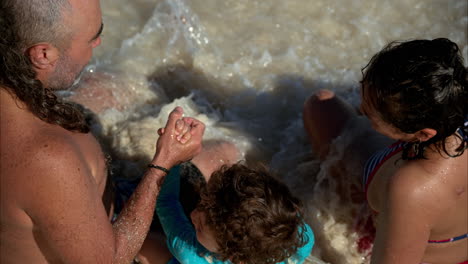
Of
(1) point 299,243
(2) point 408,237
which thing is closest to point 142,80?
(1) point 299,243

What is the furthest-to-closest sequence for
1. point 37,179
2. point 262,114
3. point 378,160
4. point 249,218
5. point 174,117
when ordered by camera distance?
point 262,114 < point 378,160 < point 174,117 < point 249,218 < point 37,179

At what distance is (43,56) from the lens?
2227 mm

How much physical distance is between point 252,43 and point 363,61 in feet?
3.30

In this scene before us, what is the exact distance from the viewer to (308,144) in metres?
4.12

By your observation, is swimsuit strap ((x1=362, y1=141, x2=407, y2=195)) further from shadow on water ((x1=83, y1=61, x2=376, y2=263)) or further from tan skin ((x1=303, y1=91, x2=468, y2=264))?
shadow on water ((x1=83, y1=61, x2=376, y2=263))

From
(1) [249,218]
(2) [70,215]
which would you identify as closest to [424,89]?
(1) [249,218]

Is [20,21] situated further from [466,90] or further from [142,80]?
[142,80]

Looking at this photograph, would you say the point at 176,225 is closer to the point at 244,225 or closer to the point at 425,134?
the point at 244,225

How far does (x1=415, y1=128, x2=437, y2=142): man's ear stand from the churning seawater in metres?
1.01

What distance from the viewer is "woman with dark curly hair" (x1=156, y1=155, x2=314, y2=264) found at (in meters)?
2.37

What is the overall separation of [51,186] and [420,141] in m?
1.60

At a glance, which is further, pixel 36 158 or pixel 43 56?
pixel 43 56

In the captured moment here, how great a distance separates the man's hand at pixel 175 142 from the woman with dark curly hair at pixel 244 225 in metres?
0.25

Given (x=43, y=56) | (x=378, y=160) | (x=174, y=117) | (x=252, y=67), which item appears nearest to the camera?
(x=43, y=56)
